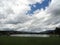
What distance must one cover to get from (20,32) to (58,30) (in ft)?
176

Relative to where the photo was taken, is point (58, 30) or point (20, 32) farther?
point (20, 32)

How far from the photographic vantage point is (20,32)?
7382 inches

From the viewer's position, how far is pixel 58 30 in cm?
14250
